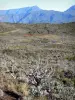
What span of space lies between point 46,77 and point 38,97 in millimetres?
2099

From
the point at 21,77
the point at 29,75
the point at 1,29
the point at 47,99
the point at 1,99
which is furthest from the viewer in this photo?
the point at 1,29

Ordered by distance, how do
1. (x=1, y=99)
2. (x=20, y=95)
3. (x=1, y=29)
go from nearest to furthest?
(x=1, y=99)
(x=20, y=95)
(x=1, y=29)

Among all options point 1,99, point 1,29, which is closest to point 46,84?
point 1,99

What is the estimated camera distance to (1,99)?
830 centimetres

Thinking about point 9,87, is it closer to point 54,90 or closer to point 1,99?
point 1,99

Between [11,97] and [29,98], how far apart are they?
0.76m

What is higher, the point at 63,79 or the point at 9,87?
the point at 9,87

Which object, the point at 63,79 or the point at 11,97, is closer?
the point at 11,97

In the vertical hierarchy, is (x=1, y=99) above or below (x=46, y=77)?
above

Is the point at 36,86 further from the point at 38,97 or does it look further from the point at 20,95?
the point at 20,95

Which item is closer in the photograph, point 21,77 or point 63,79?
point 21,77

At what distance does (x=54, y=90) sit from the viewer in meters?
10.2

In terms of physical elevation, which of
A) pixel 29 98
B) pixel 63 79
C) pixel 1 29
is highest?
pixel 29 98

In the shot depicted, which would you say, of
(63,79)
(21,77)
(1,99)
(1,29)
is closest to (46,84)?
(21,77)
